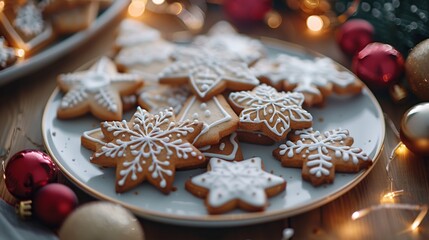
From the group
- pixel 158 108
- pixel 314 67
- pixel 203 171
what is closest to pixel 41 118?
pixel 158 108

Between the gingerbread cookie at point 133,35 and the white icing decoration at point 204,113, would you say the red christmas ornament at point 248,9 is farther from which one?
the white icing decoration at point 204,113

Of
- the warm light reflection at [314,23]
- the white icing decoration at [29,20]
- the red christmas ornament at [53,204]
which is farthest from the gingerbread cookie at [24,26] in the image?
the warm light reflection at [314,23]

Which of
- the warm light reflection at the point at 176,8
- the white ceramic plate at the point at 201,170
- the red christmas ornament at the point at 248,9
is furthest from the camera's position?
the warm light reflection at the point at 176,8

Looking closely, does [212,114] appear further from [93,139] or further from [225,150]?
[93,139]

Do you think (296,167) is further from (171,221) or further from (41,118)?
(41,118)

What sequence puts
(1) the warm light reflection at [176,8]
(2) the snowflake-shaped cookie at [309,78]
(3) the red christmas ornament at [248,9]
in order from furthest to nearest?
(1) the warm light reflection at [176,8] < (3) the red christmas ornament at [248,9] < (2) the snowflake-shaped cookie at [309,78]

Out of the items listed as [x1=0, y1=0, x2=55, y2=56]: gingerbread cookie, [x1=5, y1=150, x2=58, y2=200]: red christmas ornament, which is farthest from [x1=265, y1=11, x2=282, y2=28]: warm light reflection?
[x1=5, y1=150, x2=58, y2=200]: red christmas ornament

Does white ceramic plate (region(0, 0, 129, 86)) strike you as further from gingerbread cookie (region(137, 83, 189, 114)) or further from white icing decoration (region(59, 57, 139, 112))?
gingerbread cookie (region(137, 83, 189, 114))
